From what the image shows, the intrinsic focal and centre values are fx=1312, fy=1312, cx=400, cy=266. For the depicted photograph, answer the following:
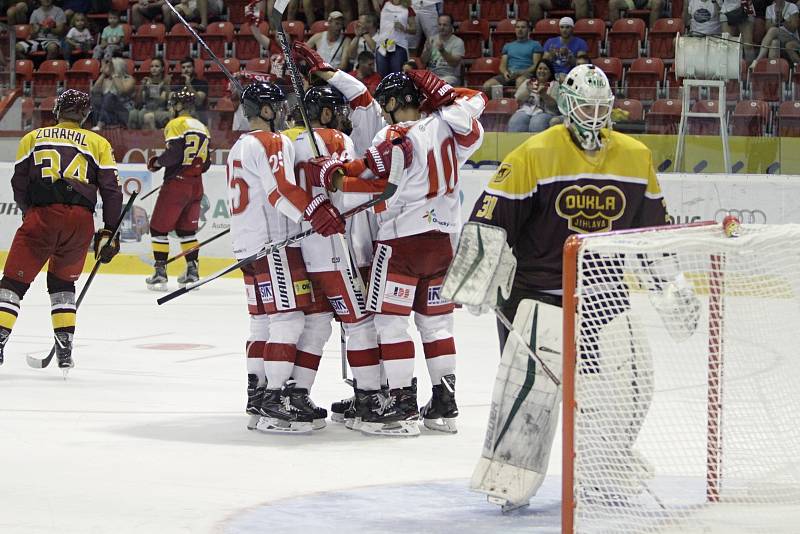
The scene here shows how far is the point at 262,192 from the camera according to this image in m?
5.27

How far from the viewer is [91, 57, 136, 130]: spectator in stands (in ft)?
38.1

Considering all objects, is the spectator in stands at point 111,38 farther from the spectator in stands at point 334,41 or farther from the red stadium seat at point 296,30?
the spectator in stands at point 334,41

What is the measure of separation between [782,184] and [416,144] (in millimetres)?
5320

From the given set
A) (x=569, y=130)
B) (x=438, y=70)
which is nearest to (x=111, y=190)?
(x=569, y=130)

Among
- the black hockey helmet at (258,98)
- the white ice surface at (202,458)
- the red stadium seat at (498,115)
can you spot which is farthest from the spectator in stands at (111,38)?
the black hockey helmet at (258,98)

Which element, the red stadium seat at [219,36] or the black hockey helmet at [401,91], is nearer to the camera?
the black hockey helmet at [401,91]

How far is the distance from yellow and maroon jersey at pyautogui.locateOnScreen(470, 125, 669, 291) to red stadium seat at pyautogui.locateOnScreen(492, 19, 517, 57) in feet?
30.2

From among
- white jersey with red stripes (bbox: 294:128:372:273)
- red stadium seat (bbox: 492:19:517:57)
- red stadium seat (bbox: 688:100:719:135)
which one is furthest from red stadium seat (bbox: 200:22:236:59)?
white jersey with red stripes (bbox: 294:128:372:273)

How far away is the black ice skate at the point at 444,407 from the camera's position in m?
5.12

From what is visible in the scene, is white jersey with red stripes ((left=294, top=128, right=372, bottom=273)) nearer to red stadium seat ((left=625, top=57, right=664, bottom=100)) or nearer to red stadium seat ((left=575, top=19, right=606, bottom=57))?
red stadium seat ((left=625, top=57, right=664, bottom=100))

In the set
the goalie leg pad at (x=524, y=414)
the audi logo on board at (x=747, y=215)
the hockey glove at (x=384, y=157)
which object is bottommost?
the audi logo on board at (x=747, y=215)

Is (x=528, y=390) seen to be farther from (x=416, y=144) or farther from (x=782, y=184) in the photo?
(x=782, y=184)

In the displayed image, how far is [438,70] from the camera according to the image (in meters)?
12.2

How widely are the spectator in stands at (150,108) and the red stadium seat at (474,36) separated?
10.3ft
